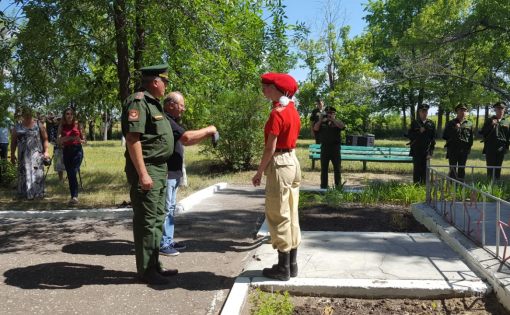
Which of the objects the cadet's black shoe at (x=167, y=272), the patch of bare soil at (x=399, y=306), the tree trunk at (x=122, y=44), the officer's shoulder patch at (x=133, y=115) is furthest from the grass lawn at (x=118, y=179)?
the patch of bare soil at (x=399, y=306)

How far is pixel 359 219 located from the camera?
6.36 metres

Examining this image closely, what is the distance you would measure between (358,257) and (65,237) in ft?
11.9

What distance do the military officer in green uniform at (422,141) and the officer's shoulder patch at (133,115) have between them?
21.2 ft

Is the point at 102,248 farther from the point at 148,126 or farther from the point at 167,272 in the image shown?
the point at 148,126

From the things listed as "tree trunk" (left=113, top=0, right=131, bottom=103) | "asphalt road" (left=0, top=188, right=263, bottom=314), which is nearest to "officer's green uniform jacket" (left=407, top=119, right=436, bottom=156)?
"asphalt road" (left=0, top=188, right=263, bottom=314)

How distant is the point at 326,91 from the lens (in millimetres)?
29953

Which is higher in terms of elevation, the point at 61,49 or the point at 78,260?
the point at 61,49

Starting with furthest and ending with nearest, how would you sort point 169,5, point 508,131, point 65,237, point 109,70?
point 508,131 → point 109,70 → point 169,5 → point 65,237

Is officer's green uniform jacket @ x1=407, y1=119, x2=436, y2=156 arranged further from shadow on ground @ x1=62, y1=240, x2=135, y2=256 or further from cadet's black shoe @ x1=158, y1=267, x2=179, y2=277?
cadet's black shoe @ x1=158, y1=267, x2=179, y2=277

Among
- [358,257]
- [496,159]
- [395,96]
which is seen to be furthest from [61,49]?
[395,96]

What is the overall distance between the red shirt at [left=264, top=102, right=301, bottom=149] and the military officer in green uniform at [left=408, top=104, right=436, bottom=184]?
5610mm

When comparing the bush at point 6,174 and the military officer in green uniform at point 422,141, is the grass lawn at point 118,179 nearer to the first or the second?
the bush at point 6,174

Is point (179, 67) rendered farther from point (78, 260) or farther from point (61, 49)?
point (78, 260)

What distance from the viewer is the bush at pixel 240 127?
12.5 m
